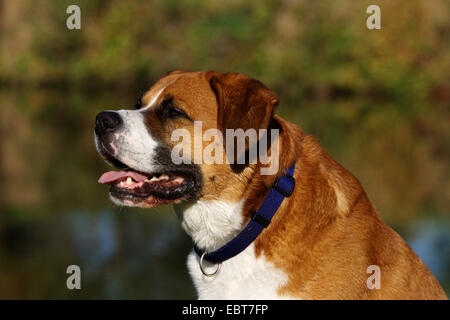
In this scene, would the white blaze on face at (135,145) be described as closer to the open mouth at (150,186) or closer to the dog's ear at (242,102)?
the open mouth at (150,186)

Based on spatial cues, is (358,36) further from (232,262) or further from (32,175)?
(232,262)

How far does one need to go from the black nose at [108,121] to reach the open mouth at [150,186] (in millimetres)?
160

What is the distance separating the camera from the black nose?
407 cm

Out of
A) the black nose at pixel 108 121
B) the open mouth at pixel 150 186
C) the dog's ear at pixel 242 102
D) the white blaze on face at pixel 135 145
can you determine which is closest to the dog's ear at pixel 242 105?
the dog's ear at pixel 242 102

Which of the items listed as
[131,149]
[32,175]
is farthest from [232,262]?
[32,175]

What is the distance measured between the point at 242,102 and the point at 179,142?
1.63 ft

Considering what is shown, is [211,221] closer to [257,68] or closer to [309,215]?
[309,215]

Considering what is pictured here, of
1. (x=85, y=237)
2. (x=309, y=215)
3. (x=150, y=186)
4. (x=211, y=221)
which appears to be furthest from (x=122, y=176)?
(x=85, y=237)

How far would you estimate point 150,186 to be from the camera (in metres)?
4.19

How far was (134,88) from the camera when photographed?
34.0 meters

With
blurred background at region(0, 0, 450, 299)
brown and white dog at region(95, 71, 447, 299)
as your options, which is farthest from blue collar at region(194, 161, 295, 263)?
blurred background at region(0, 0, 450, 299)

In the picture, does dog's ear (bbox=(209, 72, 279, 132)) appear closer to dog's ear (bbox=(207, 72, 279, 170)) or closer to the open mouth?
dog's ear (bbox=(207, 72, 279, 170))

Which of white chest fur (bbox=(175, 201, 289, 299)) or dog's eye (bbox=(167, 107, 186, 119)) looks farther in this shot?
dog's eye (bbox=(167, 107, 186, 119))

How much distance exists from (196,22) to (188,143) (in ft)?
103
